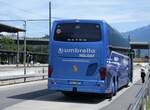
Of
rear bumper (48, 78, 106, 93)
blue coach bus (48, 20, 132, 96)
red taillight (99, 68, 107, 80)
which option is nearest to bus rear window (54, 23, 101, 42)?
blue coach bus (48, 20, 132, 96)

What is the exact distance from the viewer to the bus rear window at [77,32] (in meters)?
19.7

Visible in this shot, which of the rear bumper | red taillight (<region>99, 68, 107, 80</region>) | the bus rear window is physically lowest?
the rear bumper

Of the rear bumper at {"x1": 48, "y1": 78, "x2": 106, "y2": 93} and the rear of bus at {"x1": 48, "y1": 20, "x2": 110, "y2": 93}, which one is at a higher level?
the rear of bus at {"x1": 48, "y1": 20, "x2": 110, "y2": 93}

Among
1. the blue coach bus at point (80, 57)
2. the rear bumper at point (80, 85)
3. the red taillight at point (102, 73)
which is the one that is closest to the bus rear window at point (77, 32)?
the blue coach bus at point (80, 57)

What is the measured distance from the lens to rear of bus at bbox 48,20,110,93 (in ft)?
63.4

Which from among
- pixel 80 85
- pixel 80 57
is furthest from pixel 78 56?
pixel 80 85

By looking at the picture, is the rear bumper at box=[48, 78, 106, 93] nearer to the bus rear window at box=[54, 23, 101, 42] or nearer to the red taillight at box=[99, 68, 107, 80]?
the red taillight at box=[99, 68, 107, 80]

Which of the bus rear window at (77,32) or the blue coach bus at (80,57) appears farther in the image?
the bus rear window at (77,32)

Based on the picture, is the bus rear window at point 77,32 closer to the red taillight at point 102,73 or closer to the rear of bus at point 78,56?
the rear of bus at point 78,56

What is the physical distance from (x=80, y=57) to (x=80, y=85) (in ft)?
3.83

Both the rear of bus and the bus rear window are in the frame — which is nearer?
the rear of bus

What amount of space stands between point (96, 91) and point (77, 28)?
2.82m

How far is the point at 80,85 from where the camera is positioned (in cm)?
1942

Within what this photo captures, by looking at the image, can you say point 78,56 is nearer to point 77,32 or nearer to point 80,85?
point 77,32
